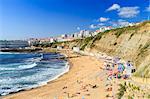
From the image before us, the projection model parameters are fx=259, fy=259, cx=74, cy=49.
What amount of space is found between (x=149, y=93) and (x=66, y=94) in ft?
32.5

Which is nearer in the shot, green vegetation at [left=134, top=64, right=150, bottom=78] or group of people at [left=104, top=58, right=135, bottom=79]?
green vegetation at [left=134, top=64, right=150, bottom=78]

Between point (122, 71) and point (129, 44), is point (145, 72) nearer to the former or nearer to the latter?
point (122, 71)

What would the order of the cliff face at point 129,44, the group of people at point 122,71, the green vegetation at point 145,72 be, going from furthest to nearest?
the cliff face at point 129,44 < the group of people at point 122,71 < the green vegetation at point 145,72

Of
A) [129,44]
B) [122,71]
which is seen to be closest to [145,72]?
[122,71]

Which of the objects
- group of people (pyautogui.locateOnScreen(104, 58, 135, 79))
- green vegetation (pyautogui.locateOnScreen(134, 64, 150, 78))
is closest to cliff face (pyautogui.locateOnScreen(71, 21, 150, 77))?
group of people (pyautogui.locateOnScreen(104, 58, 135, 79))

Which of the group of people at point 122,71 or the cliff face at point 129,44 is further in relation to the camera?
the cliff face at point 129,44

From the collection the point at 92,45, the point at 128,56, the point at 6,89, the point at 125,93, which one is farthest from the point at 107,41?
the point at 125,93

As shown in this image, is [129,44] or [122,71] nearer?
[122,71]

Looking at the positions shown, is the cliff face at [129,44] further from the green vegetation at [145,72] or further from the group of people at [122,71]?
the green vegetation at [145,72]

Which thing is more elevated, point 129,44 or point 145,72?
point 129,44

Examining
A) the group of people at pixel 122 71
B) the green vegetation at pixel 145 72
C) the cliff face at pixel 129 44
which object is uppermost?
the cliff face at pixel 129 44

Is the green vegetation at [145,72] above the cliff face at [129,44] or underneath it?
underneath

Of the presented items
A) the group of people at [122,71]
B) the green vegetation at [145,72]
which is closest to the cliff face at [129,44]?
the group of people at [122,71]

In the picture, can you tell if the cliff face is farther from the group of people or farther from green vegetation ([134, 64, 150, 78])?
green vegetation ([134, 64, 150, 78])
